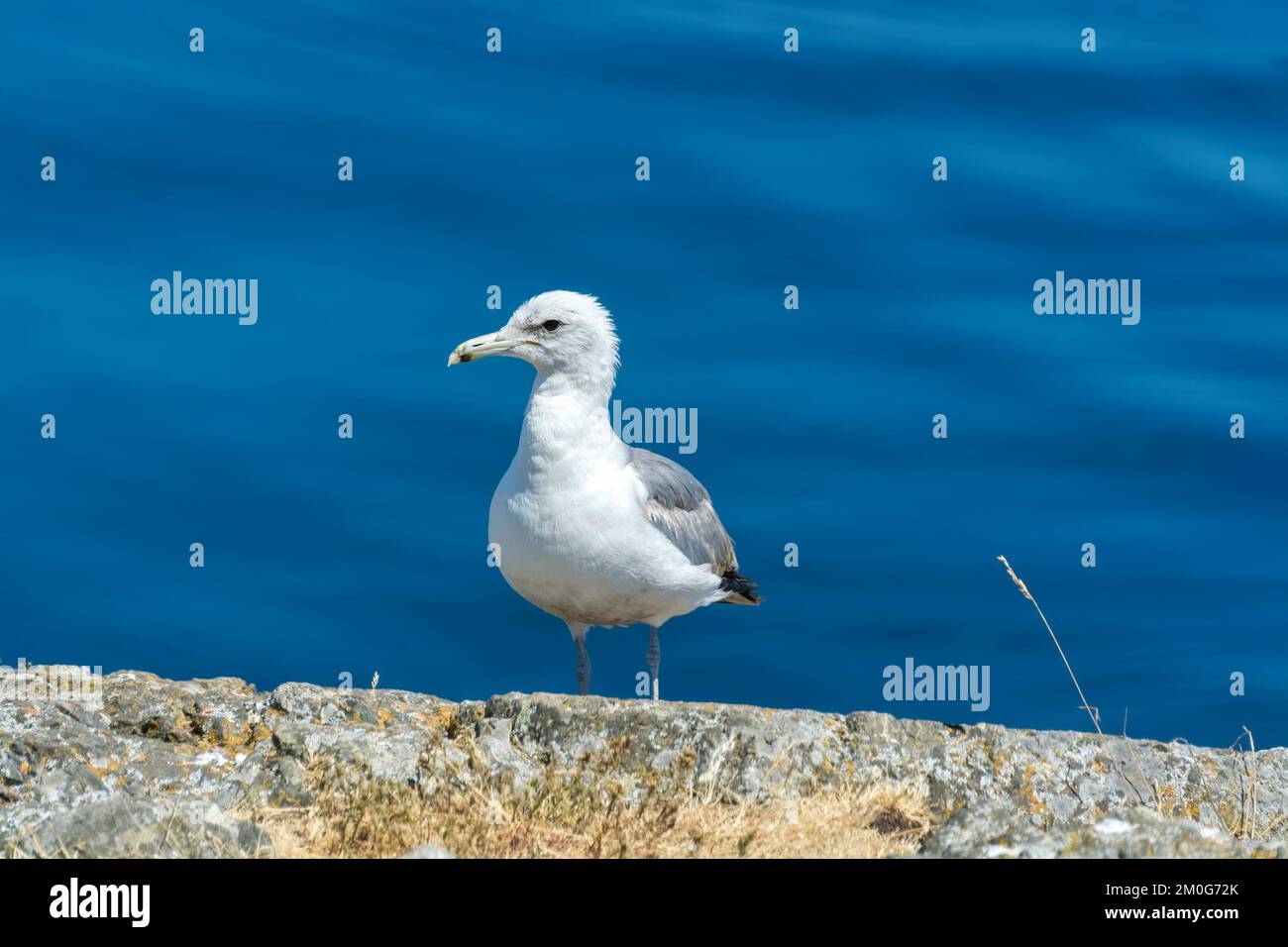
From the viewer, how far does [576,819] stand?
6.94m

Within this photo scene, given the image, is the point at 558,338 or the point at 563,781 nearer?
the point at 563,781

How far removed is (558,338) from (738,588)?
2.62m

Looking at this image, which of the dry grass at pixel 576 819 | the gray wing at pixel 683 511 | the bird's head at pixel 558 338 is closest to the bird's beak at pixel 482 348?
the bird's head at pixel 558 338

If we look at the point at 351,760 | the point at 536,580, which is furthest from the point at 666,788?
the point at 536,580

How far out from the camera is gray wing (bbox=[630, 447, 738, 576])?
1192 cm

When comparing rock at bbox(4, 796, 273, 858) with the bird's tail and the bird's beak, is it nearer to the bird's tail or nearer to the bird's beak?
the bird's beak

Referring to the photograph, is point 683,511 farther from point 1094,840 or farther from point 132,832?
point 1094,840

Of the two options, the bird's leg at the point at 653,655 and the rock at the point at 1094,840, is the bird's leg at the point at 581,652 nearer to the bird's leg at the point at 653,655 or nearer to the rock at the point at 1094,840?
the bird's leg at the point at 653,655

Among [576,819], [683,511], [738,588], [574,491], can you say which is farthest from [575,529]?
[576,819]

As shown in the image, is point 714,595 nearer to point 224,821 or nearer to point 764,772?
point 764,772

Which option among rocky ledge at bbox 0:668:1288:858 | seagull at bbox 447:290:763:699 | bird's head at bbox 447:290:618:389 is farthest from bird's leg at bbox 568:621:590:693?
rocky ledge at bbox 0:668:1288:858
